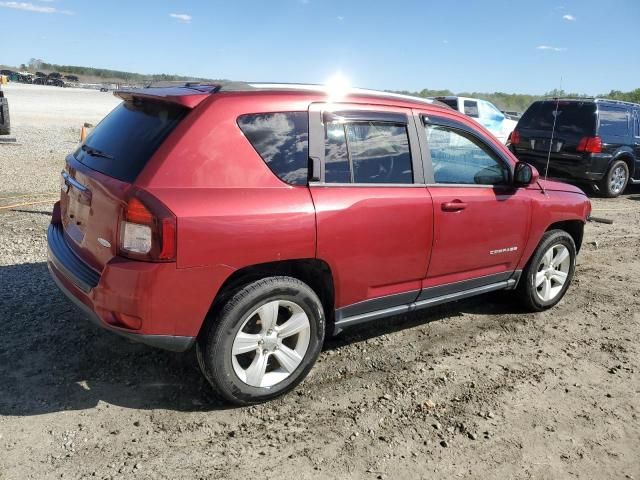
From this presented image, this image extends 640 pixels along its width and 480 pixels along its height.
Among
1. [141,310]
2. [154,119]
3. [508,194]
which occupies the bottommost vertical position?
[141,310]

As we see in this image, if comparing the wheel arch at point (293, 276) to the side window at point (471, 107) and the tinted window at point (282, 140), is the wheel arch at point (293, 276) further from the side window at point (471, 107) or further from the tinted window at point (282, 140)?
the side window at point (471, 107)

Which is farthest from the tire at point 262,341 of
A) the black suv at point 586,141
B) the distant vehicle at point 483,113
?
the distant vehicle at point 483,113

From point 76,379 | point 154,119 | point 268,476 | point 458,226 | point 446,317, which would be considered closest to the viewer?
point 268,476

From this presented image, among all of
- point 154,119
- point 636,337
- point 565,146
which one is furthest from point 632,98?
point 154,119

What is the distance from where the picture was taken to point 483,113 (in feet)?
58.4

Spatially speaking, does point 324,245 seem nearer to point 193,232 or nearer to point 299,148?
point 299,148

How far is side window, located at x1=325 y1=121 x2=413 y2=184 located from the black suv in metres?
7.83

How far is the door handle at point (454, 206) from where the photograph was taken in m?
3.91

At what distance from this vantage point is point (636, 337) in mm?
4633

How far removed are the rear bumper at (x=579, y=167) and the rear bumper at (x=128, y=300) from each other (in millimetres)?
9820

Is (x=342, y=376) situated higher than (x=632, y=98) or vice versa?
(x=632, y=98)

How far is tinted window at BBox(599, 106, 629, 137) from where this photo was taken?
1088cm

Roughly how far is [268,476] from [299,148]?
5.97 feet

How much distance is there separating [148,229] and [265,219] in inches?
24.7
